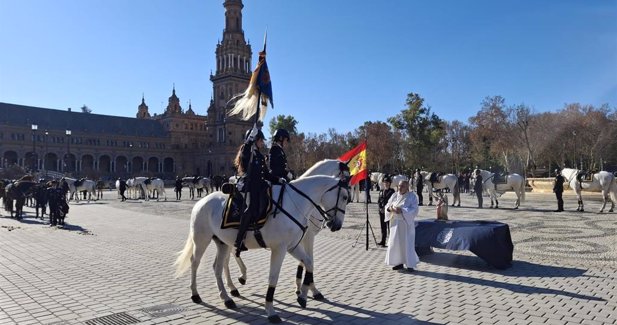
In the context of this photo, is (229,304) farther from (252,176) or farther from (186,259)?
(252,176)

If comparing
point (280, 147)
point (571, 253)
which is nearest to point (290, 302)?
point (280, 147)

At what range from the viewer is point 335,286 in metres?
8.19

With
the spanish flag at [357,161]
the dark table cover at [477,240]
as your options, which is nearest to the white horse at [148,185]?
the spanish flag at [357,161]

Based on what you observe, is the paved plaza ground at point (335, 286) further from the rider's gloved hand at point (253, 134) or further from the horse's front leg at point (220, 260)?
the rider's gloved hand at point (253, 134)

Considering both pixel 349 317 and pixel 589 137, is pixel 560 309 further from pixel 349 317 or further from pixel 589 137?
pixel 589 137

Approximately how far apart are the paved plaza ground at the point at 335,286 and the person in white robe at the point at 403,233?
0.29 meters

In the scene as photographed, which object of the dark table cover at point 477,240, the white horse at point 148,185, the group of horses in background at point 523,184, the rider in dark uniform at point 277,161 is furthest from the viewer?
the white horse at point 148,185

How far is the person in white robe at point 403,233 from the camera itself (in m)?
9.55

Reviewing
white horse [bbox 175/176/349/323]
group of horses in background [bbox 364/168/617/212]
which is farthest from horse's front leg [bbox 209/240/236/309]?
group of horses in background [bbox 364/168/617/212]

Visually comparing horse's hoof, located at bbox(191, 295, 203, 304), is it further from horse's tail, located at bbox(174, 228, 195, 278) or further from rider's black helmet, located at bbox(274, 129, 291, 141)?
rider's black helmet, located at bbox(274, 129, 291, 141)

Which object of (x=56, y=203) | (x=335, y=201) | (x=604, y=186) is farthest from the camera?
(x=604, y=186)

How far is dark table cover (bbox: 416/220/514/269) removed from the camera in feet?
30.5

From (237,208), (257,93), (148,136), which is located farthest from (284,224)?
(148,136)

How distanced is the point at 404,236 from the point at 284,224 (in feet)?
13.4
